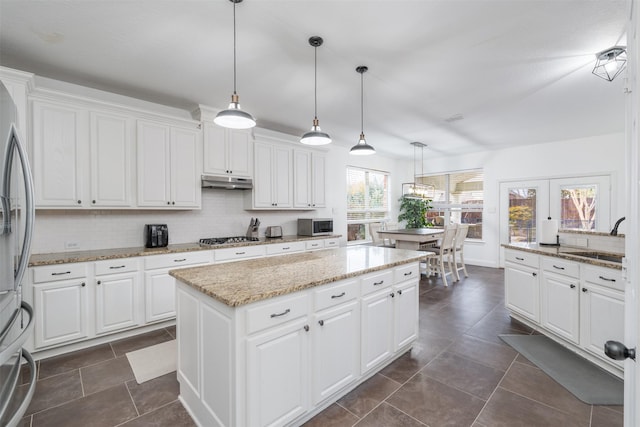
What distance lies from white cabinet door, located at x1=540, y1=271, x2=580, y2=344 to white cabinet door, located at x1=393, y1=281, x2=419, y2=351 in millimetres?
1345

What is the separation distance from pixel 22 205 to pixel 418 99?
3.71m

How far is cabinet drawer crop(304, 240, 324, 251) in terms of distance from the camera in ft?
15.3

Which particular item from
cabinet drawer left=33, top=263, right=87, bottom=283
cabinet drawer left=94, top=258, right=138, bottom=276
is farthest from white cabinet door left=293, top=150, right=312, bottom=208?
cabinet drawer left=33, top=263, right=87, bottom=283

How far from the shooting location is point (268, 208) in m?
4.45

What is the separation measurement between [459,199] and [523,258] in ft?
13.9

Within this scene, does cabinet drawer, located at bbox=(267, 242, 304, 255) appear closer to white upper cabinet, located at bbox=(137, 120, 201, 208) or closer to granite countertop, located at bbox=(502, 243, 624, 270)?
white upper cabinet, located at bbox=(137, 120, 201, 208)

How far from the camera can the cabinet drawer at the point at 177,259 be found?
3.04 meters

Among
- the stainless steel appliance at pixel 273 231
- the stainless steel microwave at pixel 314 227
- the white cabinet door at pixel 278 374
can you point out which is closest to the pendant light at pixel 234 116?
the white cabinet door at pixel 278 374

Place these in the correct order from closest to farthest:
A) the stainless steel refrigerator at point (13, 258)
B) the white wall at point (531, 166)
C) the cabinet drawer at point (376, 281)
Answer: the stainless steel refrigerator at point (13, 258) → the cabinet drawer at point (376, 281) → the white wall at point (531, 166)

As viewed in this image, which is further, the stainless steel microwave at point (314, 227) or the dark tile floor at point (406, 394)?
the stainless steel microwave at point (314, 227)

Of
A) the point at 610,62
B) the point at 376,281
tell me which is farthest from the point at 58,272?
the point at 610,62

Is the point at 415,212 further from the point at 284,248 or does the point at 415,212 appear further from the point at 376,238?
the point at 284,248

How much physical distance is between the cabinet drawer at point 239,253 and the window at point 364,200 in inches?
112

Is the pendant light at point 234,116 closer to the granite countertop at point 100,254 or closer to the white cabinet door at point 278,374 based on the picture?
the white cabinet door at point 278,374
